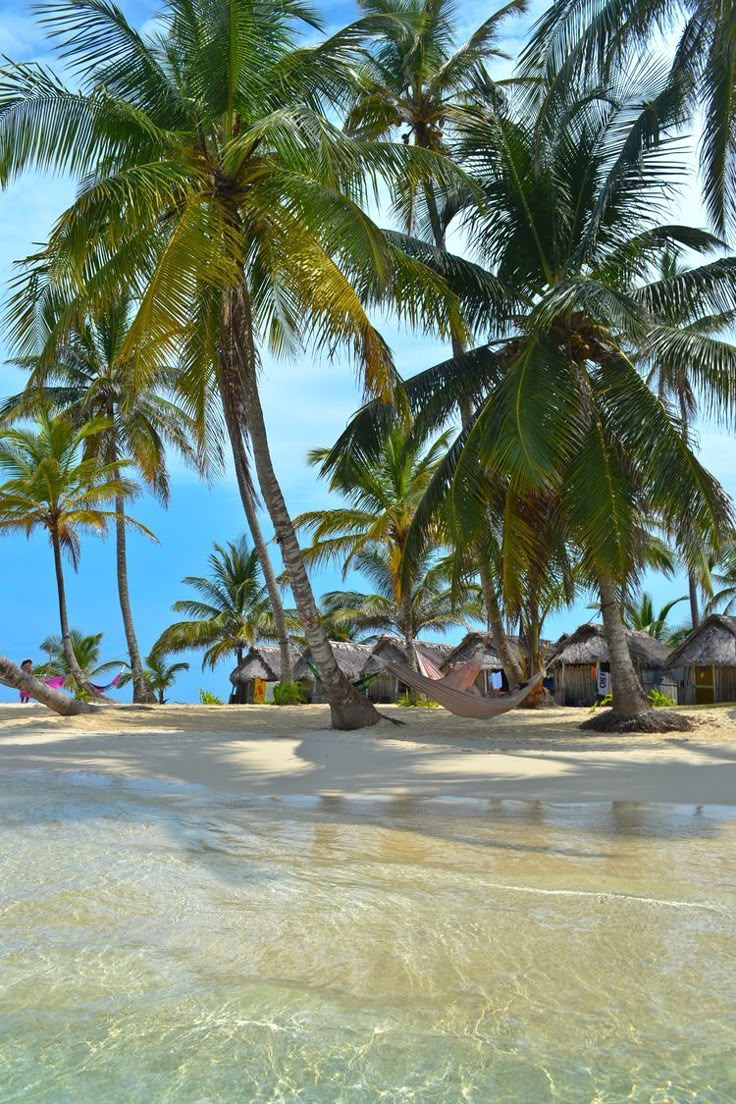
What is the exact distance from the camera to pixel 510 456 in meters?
8.44

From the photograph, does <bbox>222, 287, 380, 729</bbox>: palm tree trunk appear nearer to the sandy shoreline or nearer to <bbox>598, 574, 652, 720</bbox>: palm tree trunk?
the sandy shoreline

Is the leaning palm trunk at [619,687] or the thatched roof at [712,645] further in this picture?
the thatched roof at [712,645]

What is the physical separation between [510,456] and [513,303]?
3.38m

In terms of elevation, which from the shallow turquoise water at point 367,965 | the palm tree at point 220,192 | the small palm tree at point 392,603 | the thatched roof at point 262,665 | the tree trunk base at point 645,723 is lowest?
the shallow turquoise water at point 367,965

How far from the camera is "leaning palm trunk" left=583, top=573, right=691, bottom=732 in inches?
394

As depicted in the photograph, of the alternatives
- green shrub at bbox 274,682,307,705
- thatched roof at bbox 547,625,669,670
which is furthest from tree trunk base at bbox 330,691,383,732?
thatched roof at bbox 547,625,669,670

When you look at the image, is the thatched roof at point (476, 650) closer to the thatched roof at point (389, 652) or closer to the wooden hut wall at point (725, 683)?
the thatched roof at point (389, 652)

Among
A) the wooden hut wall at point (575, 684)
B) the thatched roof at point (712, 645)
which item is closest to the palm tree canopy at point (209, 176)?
the thatched roof at point (712, 645)

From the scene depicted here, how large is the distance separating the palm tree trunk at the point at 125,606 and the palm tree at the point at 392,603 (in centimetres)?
698

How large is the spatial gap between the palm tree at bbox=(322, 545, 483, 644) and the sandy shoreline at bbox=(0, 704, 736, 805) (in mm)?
13267

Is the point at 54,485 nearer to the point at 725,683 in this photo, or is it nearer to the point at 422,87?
the point at 422,87

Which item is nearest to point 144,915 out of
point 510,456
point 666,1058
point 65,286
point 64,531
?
point 666,1058

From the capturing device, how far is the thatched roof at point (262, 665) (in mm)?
24250

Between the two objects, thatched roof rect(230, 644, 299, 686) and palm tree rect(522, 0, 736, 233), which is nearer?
palm tree rect(522, 0, 736, 233)
